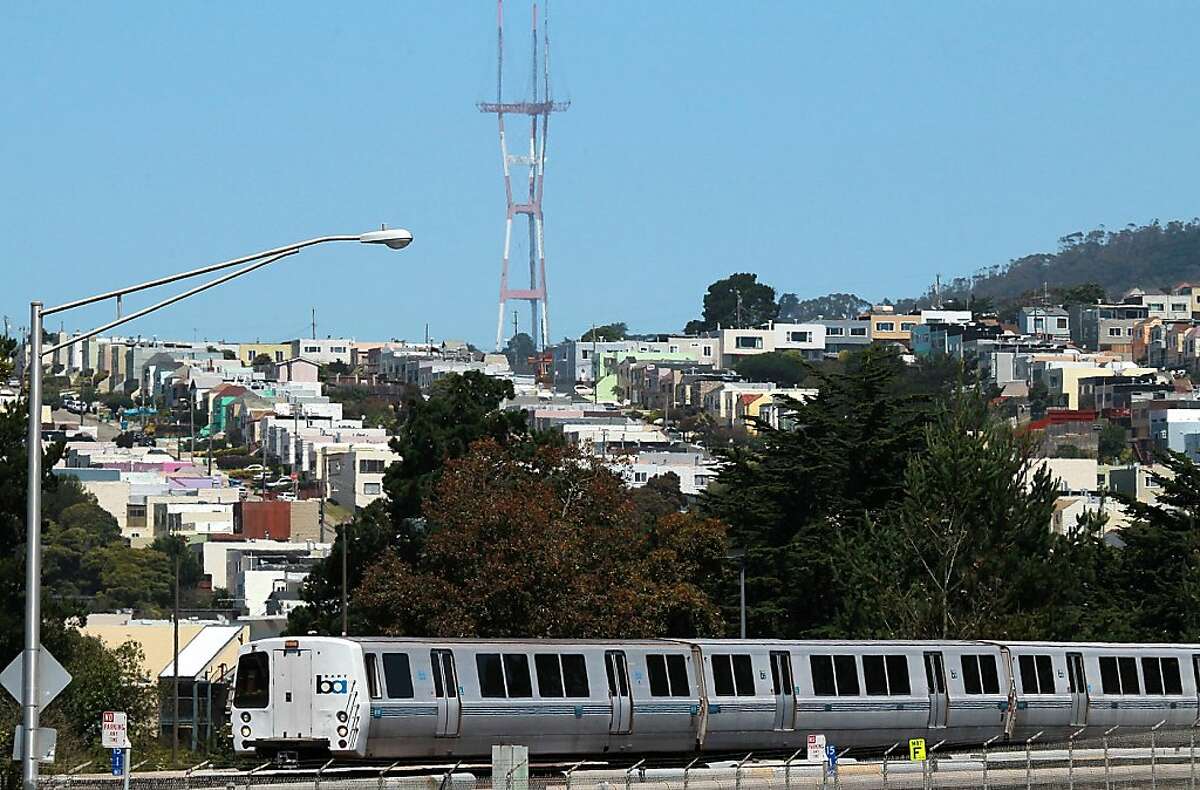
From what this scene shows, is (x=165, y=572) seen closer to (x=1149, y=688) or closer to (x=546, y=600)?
(x=546, y=600)

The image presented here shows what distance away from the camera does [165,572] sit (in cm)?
15512

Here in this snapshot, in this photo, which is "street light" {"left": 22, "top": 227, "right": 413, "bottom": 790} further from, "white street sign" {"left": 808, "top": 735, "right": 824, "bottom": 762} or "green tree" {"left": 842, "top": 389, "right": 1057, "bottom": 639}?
"green tree" {"left": 842, "top": 389, "right": 1057, "bottom": 639}

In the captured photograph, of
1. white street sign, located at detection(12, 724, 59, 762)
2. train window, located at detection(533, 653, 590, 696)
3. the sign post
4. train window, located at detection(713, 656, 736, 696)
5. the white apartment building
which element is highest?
white street sign, located at detection(12, 724, 59, 762)

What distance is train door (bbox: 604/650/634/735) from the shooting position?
42.9 metres

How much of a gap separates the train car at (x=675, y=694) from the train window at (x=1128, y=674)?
4 cm

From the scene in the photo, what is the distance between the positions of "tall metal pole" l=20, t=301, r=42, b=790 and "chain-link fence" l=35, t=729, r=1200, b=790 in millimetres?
4814

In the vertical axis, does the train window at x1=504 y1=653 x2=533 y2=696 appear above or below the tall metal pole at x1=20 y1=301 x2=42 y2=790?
below

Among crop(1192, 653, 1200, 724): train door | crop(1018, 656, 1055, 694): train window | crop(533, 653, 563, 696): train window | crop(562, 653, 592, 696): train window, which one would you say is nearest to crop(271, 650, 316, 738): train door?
crop(533, 653, 563, 696): train window

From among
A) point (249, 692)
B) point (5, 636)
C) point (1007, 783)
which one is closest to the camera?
point (1007, 783)

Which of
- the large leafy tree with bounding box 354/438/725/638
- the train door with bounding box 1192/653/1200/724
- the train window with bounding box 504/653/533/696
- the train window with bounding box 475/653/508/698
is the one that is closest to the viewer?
the train window with bounding box 475/653/508/698

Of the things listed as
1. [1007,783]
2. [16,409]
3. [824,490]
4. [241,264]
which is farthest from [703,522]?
[241,264]

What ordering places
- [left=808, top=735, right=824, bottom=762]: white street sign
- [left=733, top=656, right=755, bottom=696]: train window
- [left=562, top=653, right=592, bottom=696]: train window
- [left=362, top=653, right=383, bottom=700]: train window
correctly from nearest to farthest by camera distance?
[left=808, top=735, right=824, bottom=762]: white street sign
[left=362, top=653, right=383, bottom=700]: train window
[left=562, top=653, right=592, bottom=696]: train window
[left=733, top=656, right=755, bottom=696]: train window

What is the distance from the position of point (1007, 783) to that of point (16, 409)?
105ft

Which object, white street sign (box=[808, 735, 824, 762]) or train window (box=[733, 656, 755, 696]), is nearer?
white street sign (box=[808, 735, 824, 762])
